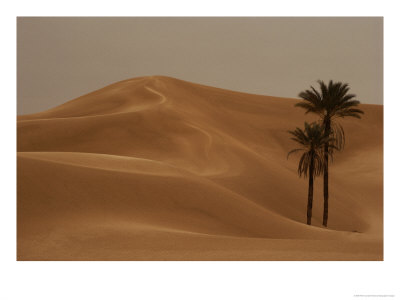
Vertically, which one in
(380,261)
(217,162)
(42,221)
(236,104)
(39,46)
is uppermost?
(236,104)

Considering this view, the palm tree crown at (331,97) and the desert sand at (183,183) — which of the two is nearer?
the desert sand at (183,183)

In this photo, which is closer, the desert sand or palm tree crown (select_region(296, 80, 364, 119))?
the desert sand

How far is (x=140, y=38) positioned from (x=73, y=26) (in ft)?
10.2

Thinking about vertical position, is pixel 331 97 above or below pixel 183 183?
above

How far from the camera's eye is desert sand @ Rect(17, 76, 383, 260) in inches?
517

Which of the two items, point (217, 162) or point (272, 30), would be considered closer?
point (272, 30)

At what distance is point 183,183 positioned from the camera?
1927cm

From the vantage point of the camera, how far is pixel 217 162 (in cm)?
3400

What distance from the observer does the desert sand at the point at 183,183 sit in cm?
1314

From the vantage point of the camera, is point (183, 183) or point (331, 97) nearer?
point (183, 183)

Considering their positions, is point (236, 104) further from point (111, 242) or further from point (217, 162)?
point (111, 242)
